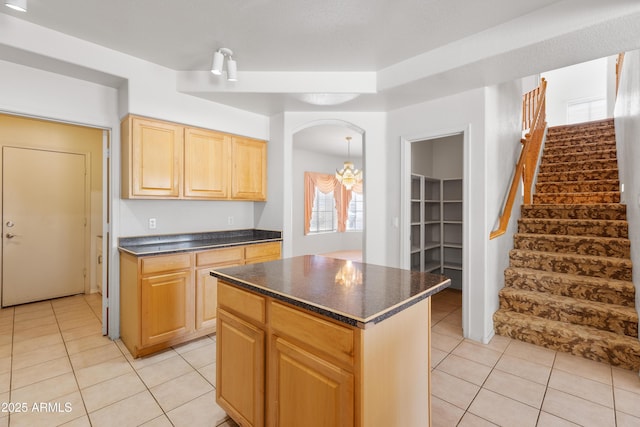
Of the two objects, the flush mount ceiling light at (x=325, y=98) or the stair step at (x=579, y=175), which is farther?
the stair step at (x=579, y=175)

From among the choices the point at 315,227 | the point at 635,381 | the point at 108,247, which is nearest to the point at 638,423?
the point at 635,381

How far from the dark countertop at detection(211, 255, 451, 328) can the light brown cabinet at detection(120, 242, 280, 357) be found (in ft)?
3.88

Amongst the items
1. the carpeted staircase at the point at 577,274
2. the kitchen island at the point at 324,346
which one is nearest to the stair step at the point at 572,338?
the carpeted staircase at the point at 577,274

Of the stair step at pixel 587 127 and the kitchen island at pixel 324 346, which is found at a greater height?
the stair step at pixel 587 127

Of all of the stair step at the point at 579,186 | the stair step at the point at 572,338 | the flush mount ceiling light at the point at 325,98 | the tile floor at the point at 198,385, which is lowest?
the tile floor at the point at 198,385

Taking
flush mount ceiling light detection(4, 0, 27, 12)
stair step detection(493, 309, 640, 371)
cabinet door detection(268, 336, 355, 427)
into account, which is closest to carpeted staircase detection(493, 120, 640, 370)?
stair step detection(493, 309, 640, 371)

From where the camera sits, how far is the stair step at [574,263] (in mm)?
2949

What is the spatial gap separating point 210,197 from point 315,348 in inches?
102

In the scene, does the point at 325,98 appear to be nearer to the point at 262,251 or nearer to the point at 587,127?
the point at 262,251

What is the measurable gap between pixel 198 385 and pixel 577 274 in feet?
12.4

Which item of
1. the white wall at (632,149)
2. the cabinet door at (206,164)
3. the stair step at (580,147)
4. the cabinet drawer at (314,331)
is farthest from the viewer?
the stair step at (580,147)

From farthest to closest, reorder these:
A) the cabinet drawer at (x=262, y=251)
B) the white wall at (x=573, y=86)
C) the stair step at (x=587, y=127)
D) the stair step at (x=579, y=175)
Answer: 1. the white wall at (x=573, y=86)
2. the stair step at (x=587, y=127)
3. the stair step at (x=579, y=175)
4. the cabinet drawer at (x=262, y=251)

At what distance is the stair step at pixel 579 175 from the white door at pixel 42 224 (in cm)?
690

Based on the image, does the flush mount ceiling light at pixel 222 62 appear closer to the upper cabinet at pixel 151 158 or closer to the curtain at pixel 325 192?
the upper cabinet at pixel 151 158
